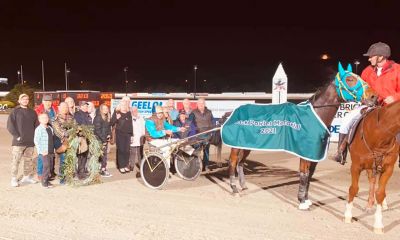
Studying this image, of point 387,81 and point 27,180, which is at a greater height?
point 387,81

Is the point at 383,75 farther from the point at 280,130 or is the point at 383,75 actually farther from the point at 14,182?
the point at 14,182

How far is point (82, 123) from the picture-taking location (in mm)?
8172

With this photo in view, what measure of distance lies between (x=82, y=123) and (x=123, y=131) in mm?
852

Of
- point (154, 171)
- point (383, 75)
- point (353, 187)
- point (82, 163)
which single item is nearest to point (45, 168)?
point (82, 163)

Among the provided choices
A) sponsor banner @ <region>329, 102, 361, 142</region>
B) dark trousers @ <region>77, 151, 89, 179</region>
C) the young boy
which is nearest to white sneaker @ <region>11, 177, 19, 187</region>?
the young boy

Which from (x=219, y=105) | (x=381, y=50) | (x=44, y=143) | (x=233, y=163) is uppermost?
(x=381, y=50)

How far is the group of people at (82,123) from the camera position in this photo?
24.0ft

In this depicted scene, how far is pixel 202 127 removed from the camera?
8.61 metres

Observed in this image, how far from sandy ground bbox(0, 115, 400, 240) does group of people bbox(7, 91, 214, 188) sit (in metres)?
0.48

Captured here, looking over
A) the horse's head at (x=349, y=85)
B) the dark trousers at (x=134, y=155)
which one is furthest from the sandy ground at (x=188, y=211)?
the horse's head at (x=349, y=85)

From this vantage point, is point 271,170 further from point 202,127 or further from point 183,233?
point 183,233

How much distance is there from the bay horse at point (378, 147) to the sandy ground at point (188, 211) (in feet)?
1.47

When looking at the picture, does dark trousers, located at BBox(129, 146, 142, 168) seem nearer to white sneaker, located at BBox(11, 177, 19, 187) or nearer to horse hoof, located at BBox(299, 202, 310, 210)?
white sneaker, located at BBox(11, 177, 19, 187)

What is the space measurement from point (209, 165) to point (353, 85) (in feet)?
16.4
